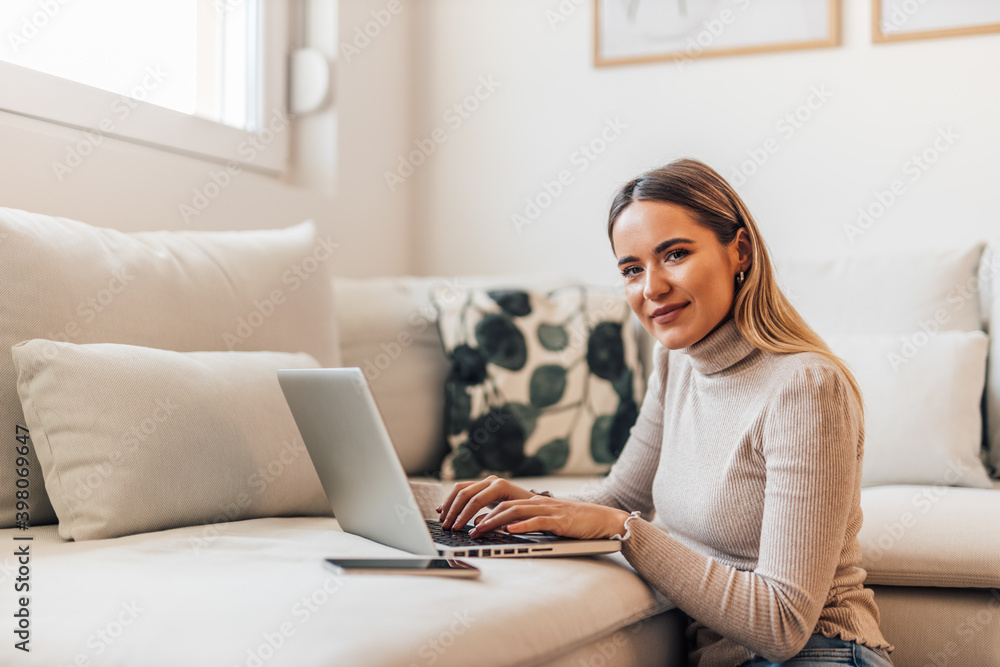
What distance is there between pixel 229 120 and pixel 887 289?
5.76ft

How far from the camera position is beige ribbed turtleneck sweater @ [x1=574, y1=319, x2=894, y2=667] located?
1.04 metres

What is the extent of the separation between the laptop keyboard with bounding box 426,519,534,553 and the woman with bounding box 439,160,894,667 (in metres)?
0.02

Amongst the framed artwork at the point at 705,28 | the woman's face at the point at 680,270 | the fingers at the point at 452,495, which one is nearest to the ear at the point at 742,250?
the woman's face at the point at 680,270

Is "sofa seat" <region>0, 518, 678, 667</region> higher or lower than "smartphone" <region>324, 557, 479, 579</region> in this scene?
lower

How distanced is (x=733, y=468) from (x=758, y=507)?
60 mm

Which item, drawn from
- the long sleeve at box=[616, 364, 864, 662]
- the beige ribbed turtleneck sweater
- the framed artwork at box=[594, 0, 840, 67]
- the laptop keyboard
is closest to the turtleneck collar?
the beige ribbed turtleneck sweater

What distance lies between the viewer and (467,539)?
3.74ft

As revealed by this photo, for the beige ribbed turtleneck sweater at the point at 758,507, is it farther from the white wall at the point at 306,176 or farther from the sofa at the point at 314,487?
the white wall at the point at 306,176

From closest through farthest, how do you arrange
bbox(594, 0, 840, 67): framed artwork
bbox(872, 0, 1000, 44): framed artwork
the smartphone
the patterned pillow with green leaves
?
1. the smartphone
2. the patterned pillow with green leaves
3. bbox(872, 0, 1000, 44): framed artwork
4. bbox(594, 0, 840, 67): framed artwork

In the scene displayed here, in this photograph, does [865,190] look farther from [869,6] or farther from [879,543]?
[879,543]

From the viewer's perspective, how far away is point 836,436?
106 centimetres

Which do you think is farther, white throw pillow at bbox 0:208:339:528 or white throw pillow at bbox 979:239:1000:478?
white throw pillow at bbox 979:239:1000:478

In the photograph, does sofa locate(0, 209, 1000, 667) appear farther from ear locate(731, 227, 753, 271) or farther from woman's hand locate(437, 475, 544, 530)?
ear locate(731, 227, 753, 271)

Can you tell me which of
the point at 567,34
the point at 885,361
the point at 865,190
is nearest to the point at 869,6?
the point at 865,190
